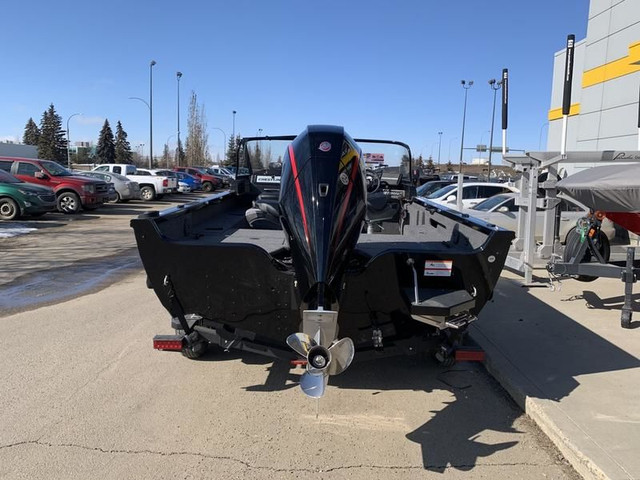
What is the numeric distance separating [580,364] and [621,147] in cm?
1812

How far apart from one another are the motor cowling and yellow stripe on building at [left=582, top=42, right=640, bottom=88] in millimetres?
19127

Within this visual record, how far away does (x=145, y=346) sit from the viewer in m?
5.20

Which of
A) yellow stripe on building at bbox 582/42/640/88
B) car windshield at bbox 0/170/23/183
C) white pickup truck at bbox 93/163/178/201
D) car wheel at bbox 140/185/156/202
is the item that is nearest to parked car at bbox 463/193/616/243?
yellow stripe on building at bbox 582/42/640/88

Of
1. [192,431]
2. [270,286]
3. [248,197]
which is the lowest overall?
[192,431]

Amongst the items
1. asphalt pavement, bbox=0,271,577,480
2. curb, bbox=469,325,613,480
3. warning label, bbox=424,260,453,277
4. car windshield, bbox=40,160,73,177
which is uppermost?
car windshield, bbox=40,160,73,177

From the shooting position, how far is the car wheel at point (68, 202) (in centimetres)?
1819

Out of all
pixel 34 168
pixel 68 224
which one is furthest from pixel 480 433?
pixel 34 168

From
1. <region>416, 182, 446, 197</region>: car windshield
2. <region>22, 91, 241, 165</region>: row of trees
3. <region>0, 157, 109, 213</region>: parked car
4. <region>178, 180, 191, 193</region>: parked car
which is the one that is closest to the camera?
<region>0, 157, 109, 213</region>: parked car

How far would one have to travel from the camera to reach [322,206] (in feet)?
10.5

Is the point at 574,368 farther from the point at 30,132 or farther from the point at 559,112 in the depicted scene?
the point at 30,132

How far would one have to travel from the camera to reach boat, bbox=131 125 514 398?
10.4ft

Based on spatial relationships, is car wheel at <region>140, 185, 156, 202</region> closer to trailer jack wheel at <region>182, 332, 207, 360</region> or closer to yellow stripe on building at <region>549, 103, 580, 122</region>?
yellow stripe on building at <region>549, 103, 580, 122</region>

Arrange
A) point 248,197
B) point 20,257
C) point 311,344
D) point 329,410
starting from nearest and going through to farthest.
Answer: point 311,344
point 329,410
point 248,197
point 20,257

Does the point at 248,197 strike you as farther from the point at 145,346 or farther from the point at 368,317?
the point at 368,317
